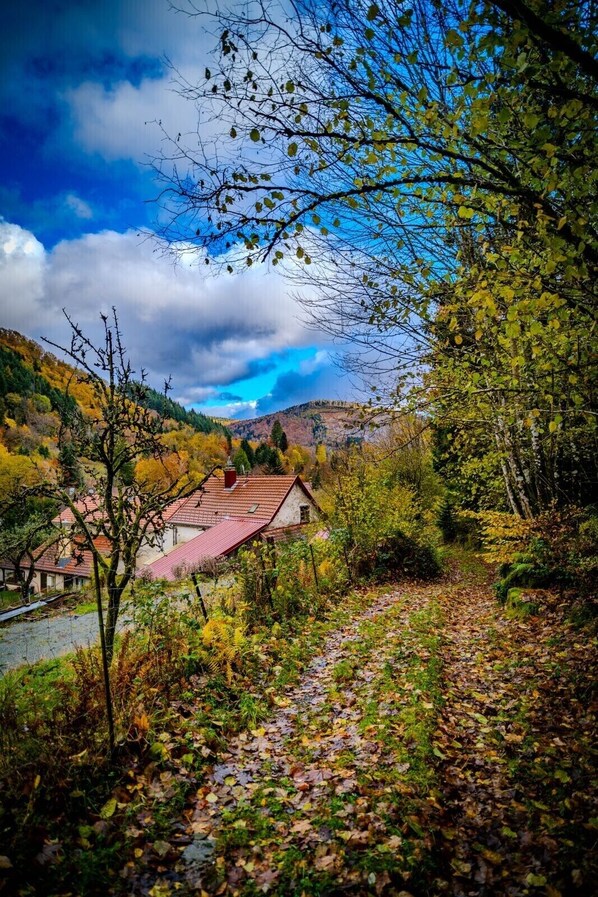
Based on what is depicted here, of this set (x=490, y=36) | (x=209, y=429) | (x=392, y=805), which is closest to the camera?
(x=490, y=36)

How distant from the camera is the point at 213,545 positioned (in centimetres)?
2295

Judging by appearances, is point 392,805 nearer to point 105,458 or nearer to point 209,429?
point 105,458

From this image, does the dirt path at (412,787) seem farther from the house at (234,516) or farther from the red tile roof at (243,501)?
the red tile roof at (243,501)

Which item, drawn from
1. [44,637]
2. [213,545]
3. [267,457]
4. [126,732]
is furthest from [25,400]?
[126,732]

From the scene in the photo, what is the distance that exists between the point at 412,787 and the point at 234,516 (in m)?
24.0

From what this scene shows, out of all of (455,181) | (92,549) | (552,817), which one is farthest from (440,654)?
(455,181)

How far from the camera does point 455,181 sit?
319 cm

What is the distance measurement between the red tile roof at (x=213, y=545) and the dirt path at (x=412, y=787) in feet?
53.7

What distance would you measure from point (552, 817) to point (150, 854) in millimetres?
3149

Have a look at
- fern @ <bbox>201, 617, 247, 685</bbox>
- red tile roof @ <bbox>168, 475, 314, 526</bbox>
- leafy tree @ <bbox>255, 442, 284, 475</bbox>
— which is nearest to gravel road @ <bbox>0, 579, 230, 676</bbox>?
fern @ <bbox>201, 617, 247, 685</bbox>

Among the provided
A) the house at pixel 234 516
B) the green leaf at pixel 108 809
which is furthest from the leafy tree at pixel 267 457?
the green leaf at pixel 108 809

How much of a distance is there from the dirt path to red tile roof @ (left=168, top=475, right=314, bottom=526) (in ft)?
65.6

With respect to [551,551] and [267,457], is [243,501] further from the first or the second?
[267,457]

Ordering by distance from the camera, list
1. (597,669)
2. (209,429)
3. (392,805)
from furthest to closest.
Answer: (209,429)
(597,669)
(392,805)
